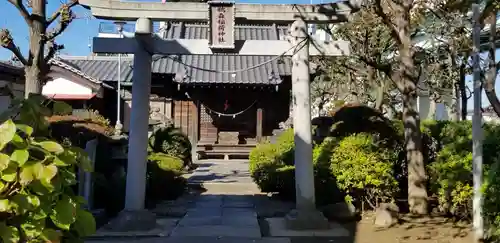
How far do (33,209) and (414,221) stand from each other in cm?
746

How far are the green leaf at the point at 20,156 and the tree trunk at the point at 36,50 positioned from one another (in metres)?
6.29

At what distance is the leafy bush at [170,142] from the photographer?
1662 centimetres

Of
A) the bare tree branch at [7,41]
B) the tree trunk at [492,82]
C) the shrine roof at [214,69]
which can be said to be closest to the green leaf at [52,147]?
the bare tree branch at [7,41]

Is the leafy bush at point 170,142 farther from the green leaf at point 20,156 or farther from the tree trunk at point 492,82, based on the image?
the green leaf at point 20,156

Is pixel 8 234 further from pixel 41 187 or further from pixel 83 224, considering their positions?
pixel 83 224

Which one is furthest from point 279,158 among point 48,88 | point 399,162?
point 48,88

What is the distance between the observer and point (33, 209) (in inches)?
81.4

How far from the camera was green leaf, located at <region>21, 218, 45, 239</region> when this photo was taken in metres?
2.13

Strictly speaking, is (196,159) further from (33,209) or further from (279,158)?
(33,209)

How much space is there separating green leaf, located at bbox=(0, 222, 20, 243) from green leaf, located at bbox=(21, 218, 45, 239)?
5 centimetres

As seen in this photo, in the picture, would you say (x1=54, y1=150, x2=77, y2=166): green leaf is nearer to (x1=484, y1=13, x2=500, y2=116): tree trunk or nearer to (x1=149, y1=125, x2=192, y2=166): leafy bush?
(x1=484, y1=13, x2=500, y2=116): tree trunk

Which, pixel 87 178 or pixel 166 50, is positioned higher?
pixel 166 50

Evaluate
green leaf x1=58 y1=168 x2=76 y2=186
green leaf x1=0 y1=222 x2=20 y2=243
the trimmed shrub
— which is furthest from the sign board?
green leaf x1=0 y1=222 x2=20 y2=243

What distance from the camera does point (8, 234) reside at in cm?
202
